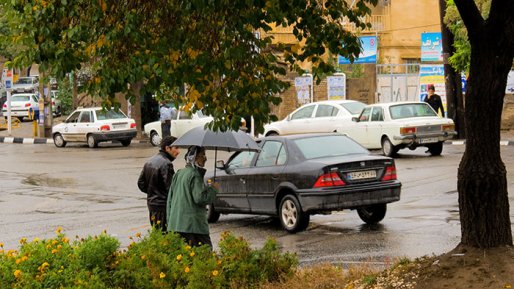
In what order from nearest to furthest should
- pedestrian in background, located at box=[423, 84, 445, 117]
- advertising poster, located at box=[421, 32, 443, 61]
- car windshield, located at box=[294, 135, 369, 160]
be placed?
car windshield, located at box=[294, 135, 369, 160] < pedestrian in background, located at box=[423, 84, 445, 117] < advertising poster, located at box=[421, 32, 443, 61]

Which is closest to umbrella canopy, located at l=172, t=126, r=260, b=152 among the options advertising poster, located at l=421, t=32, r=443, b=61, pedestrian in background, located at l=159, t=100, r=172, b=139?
pedestrian in background, located at l=159, t=100, r=172, b=139

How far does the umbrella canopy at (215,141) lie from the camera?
11492 millimetres

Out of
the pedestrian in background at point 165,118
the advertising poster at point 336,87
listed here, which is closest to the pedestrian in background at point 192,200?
the pedestrian in background at point 165,118

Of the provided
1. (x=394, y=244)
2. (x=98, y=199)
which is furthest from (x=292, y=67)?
(x=98, y=199)

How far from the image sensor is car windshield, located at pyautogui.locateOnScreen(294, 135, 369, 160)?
52.7 ft

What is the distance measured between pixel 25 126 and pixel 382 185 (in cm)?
4316

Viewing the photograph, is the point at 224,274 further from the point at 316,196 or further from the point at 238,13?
the point at 316,196

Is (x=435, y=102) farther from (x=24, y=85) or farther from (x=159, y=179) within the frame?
(x=24, y=85)

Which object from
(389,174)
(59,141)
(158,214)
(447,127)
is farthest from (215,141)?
(59,141)

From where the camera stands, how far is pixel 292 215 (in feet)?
51.4

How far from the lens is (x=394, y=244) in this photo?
13.9m

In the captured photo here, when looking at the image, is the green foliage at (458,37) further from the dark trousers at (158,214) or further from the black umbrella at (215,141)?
the black umbrella at (215,141)

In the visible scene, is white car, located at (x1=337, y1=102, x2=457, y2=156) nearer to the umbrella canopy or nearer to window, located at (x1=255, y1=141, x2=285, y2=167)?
window, located at (x1=255, y1=141, x2=285, y2=167)

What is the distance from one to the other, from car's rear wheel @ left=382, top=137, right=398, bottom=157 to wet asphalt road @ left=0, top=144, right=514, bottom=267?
376mm
